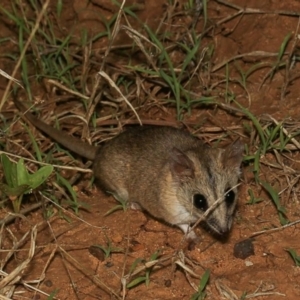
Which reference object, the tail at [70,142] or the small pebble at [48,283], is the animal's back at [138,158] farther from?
the small pebble at [48,283]

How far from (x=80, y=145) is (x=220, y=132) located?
4.40ft

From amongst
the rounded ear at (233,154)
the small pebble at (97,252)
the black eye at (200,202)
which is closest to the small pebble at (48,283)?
the small pebble at (97,252)

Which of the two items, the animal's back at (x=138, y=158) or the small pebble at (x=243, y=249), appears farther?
the animal's back at (x=138, y=158)

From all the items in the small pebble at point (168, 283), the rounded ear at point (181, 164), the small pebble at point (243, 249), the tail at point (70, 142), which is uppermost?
the rounded ear at point (181, 164)

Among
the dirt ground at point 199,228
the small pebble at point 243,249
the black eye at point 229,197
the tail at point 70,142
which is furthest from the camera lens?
the tail at point 70,142

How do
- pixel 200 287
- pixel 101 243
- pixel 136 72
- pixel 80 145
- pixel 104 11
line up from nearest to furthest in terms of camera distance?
pixel 200 287 → pixel 101 243 → pixel 80 145 → pixel 136 72 → pixel 104 11

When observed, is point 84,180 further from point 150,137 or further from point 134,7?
point 134,7

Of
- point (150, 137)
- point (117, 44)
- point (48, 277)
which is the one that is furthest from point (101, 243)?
point (117, 44)

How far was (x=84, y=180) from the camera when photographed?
7117 mm

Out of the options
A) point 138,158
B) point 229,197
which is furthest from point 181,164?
point 138,158

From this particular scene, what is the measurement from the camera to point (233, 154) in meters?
5.96

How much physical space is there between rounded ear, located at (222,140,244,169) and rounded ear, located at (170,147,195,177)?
27cm

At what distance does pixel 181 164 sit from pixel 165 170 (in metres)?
0.39

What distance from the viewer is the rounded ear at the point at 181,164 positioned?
5914 mm
